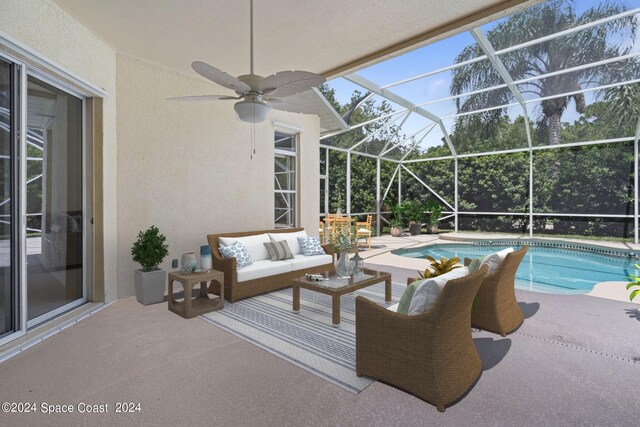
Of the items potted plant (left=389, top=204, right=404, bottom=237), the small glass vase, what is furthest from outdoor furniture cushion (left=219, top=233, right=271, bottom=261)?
potted plant (left=389, top=204, right=404, bottom=237)

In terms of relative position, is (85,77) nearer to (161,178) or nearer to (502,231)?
(161,178)

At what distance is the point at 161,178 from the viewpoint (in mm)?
4824

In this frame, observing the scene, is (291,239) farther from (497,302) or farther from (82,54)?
(82,54)

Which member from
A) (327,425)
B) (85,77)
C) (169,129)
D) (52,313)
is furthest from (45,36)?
(327,425)

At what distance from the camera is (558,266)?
7848 mm

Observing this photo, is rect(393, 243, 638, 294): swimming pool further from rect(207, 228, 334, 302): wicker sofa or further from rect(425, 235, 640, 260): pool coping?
rect(207, 228, 334, 302): wicker sofa

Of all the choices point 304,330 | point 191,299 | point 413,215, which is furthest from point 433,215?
point 191,299

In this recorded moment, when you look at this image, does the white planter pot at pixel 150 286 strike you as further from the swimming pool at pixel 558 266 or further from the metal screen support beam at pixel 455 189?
the metal screen support beam at pixel 455 189

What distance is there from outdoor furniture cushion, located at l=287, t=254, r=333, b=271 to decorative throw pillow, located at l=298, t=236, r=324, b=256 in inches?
3.5

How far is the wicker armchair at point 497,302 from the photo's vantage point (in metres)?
3.20

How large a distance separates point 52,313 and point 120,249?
3.51ft

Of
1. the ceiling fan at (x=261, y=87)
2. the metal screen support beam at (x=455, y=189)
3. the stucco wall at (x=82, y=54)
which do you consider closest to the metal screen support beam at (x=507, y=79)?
the metal screen support beam at (x=455, y=189)

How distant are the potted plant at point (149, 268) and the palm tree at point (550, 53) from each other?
6325 mm

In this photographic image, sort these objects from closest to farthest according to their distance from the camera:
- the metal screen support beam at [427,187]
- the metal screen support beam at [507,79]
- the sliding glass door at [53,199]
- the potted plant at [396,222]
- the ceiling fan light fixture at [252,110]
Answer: the ceiling fan light fixture at [252,110], the sliding glass door at [53,199], the metal screen support beam at [507,79], the potted plant at [396,222], the metal screen support beam at [427,187]
